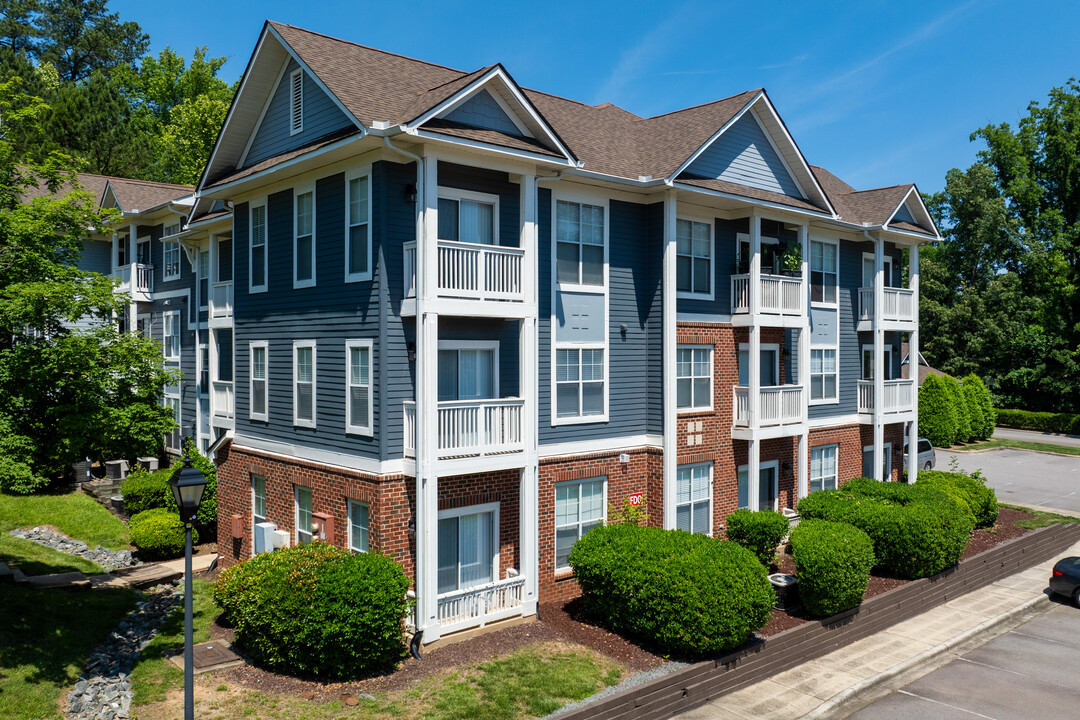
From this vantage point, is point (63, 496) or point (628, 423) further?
point (63, 496)

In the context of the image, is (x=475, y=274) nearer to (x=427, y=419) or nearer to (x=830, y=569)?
(x=427, y=419)

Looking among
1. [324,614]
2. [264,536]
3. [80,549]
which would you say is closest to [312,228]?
[264,536]

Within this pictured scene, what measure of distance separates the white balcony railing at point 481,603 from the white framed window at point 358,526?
2.11 meters

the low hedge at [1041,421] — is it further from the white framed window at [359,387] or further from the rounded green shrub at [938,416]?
the white framed window at [359,387]

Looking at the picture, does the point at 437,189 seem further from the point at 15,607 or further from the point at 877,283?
the point at 877,283

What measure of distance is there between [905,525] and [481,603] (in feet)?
35.9

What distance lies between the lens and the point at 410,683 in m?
12.8

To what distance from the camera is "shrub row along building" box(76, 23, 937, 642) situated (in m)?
14.7

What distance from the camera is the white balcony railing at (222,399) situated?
73.7ft

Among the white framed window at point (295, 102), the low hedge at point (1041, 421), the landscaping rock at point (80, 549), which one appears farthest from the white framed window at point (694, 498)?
the low hedge at point (1041, 421)

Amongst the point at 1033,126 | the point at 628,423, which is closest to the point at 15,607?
the point at 628,423

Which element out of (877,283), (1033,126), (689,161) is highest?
(1033,126)

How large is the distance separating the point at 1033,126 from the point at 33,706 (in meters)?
73.7

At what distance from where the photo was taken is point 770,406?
20.8 meters
